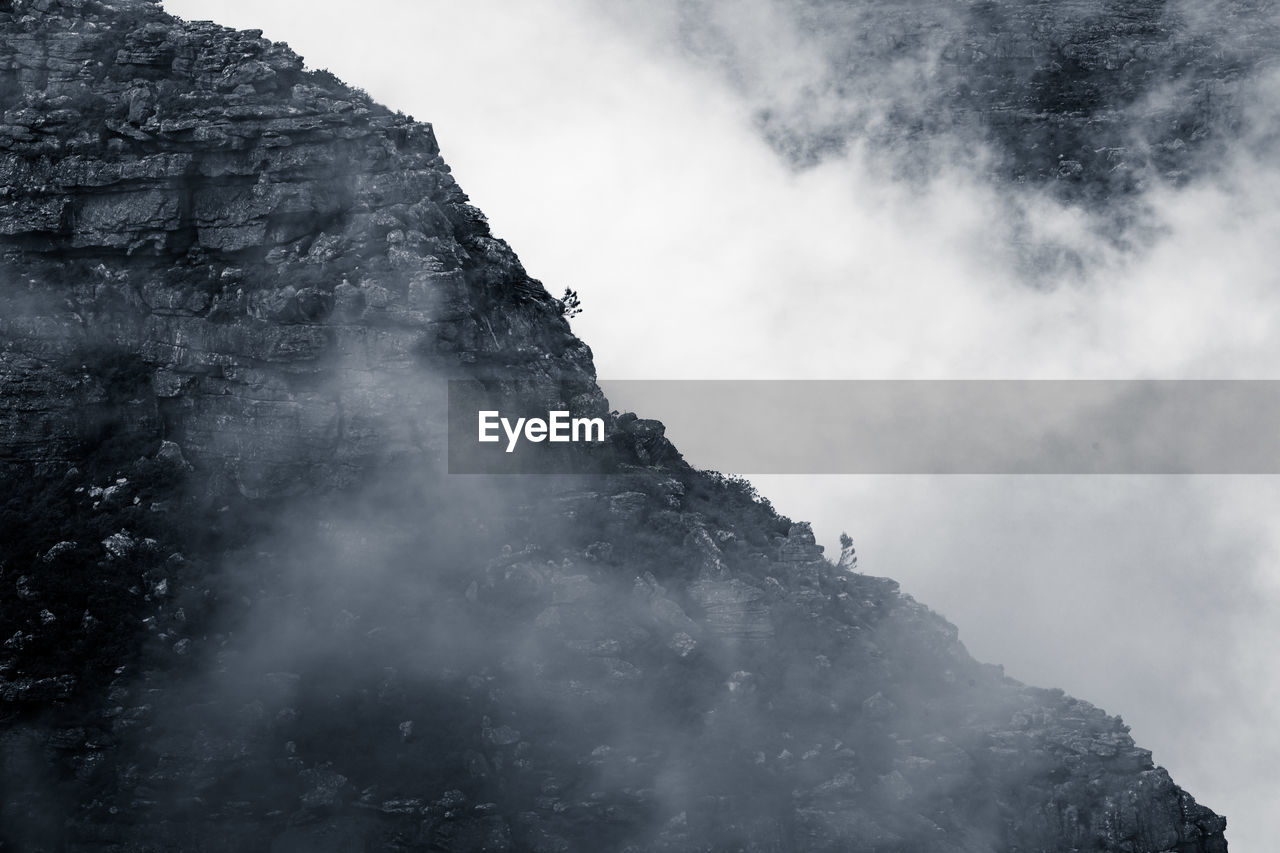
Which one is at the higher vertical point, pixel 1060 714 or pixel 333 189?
pixel 333 189

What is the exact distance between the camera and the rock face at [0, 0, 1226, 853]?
292 feet

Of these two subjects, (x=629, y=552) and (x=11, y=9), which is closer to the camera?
(x=629, y=552)

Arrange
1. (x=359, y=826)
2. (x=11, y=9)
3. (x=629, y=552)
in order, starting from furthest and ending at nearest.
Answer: (x=11, y=9), (x=629, y=552), (x=359, y=826)

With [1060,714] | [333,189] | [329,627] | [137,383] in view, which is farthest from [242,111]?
[1060,714]

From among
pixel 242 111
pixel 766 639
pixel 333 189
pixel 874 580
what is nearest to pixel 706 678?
pixel 766 639

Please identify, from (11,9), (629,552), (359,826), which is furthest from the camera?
(11,9)

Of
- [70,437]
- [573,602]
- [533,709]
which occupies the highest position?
[70,437]

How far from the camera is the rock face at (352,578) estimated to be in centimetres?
8894

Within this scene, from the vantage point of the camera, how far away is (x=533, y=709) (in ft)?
301

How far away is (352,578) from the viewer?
9419 centimetres

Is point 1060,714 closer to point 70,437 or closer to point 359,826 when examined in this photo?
point 359,826

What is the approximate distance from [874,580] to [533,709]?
83.1 feet

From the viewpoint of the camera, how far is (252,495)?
3762 inches

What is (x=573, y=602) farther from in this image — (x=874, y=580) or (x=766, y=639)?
(x=874, y=580)
